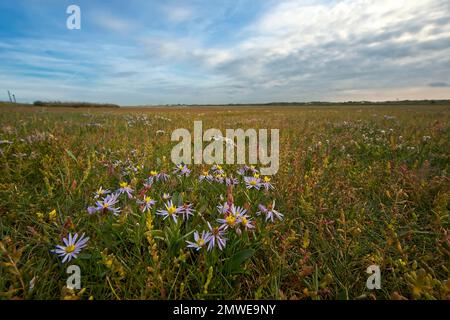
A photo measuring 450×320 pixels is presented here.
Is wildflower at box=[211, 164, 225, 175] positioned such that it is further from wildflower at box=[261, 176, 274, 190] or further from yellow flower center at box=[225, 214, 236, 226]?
yellow flower center at box=[225, 214, 236, 226]

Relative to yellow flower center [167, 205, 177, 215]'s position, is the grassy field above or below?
below

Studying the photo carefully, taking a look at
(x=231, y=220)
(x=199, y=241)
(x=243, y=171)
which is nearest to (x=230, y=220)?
(x=231, y=220)

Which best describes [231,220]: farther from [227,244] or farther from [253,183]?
[253,183]

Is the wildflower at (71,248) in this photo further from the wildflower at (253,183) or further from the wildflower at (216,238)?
the wildflower at (253,183)

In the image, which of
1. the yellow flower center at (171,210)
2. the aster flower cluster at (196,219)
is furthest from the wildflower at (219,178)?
the yellow flower center at (171,210)

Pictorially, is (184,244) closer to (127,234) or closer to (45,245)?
(127,234)

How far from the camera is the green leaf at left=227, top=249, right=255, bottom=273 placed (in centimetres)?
151

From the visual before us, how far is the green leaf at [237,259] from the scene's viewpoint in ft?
4.96

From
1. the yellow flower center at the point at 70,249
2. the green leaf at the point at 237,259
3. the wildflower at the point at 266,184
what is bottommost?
the green leaf at the point at 237,259

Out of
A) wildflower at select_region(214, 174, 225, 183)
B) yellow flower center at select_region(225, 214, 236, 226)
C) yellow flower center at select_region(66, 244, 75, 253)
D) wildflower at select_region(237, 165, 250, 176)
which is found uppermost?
wildflower at select_region(237, 165, 250, 176)

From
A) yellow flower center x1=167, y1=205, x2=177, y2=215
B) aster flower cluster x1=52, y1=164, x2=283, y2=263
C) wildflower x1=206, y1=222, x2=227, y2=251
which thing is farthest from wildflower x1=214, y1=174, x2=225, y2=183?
wildflower x1=206, y1=222, x2=227, y2=251
